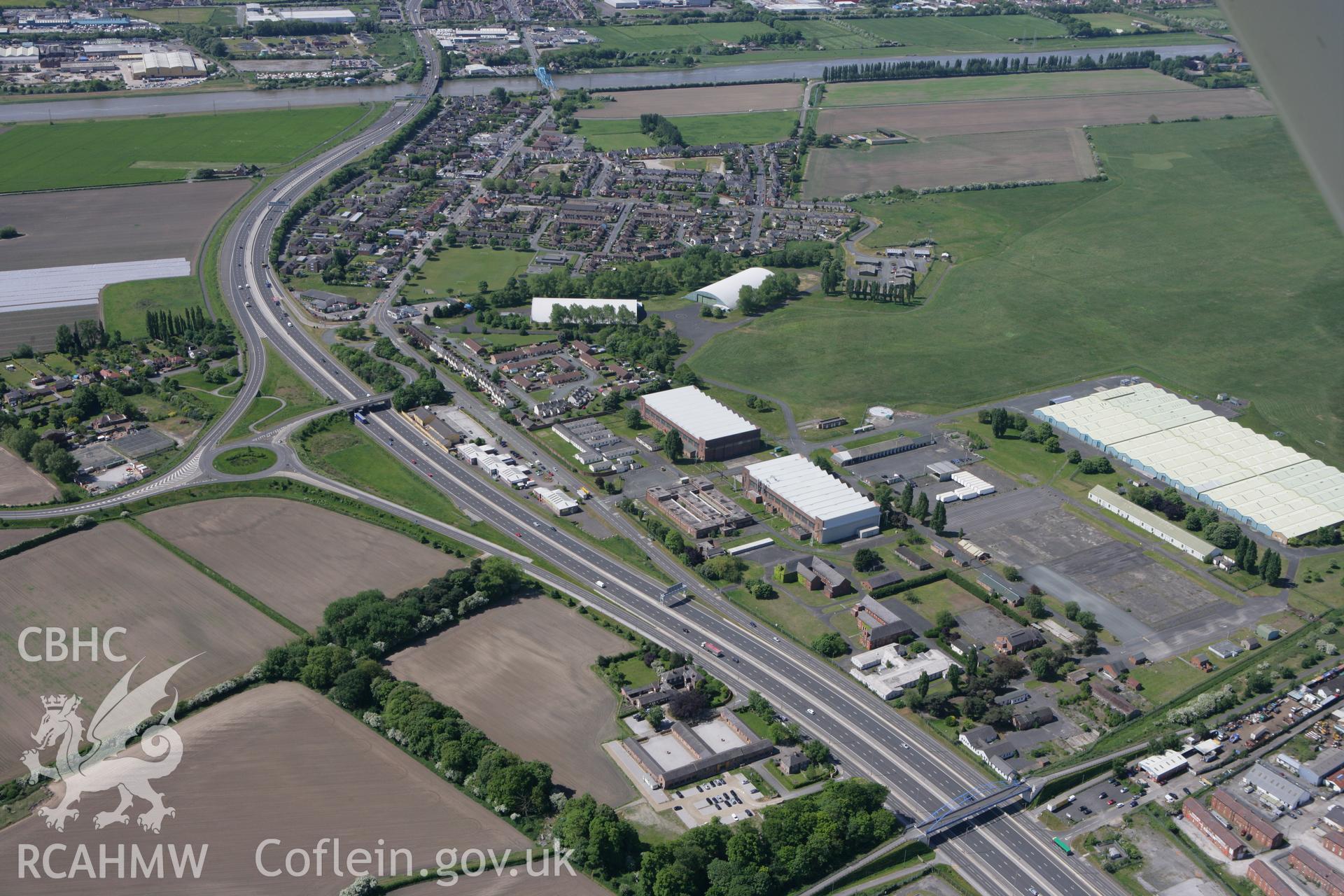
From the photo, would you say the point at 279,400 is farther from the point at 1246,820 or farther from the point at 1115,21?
the point at 1115,21

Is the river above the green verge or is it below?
above

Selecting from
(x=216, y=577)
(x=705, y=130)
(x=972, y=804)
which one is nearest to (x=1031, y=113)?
(x=705, y=130)

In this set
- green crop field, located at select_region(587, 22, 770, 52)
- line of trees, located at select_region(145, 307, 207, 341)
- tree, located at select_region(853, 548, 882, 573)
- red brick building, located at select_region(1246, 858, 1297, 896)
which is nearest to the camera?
red brick building, located at select_region(1246, 858, 1297, 896)

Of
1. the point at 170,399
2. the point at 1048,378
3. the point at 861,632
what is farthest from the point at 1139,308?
the point at 170,399

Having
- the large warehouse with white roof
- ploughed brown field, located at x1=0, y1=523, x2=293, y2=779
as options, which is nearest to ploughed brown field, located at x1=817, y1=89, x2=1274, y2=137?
the large warehouse with white roof

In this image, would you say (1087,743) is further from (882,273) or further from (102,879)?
(882,273)

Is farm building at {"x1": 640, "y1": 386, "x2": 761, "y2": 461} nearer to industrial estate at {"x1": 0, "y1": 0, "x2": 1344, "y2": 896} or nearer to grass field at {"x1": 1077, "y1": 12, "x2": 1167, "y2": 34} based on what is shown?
industrial estate at {"x1": 0, "y1": 0, "x2": 1344, "y2": 896}

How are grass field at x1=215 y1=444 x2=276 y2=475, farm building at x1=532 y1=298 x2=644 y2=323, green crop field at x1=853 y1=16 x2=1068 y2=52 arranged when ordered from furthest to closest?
1. green crop field at x1=853 y1=16 x2=1068 y2=52
2. farm building at x1=532 y1=298 x2=644 y2=323
3. grass field at x1=215 y1=444 x2=276 y2=475
